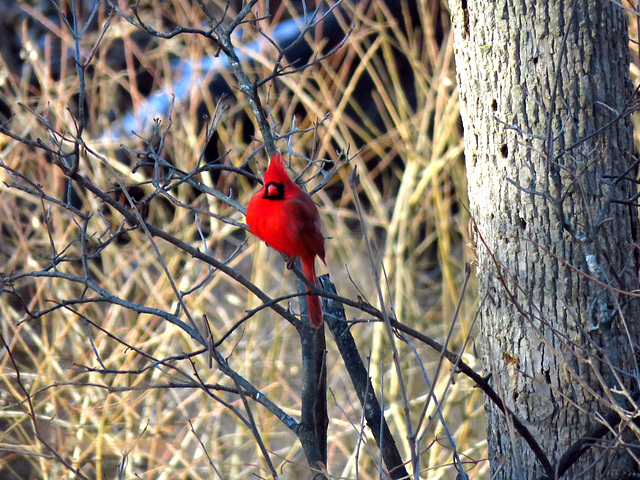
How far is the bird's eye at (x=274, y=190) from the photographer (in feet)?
7.80

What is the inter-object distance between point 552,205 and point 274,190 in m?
0.92

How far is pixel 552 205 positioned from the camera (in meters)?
2.44

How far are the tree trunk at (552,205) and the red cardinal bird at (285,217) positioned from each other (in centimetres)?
60

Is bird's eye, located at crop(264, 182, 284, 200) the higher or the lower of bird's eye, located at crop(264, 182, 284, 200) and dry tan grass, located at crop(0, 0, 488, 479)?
the lower

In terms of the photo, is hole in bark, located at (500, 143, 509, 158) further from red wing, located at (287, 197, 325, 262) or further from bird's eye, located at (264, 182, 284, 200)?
bird's eye, located at (264, 182, 284, 200)

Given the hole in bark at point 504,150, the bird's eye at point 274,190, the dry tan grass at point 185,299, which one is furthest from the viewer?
the dry tan grass at point 185,299

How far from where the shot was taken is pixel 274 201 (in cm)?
242

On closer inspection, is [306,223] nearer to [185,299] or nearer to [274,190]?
[274,190]

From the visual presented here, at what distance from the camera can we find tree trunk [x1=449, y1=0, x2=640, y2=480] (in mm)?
2471

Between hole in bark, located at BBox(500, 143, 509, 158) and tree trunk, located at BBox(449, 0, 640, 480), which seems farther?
hole in bark, located at BBox(500, 143, 509, 158)

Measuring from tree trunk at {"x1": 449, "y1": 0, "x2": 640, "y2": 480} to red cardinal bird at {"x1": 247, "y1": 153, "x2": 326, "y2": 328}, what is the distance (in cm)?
60

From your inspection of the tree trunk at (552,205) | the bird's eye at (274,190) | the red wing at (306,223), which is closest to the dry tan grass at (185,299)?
the tree trunk at (552,205)

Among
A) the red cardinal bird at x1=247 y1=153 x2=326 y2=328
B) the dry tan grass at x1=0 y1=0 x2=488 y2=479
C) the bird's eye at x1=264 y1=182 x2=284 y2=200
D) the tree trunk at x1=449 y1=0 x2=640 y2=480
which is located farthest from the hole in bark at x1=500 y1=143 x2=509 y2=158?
the dry tan grass at x1=0 y1=0 x2=488 y2=479

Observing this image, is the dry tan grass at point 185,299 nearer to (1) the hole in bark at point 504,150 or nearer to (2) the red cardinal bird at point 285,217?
(1) the hole in bark at point 504,150
